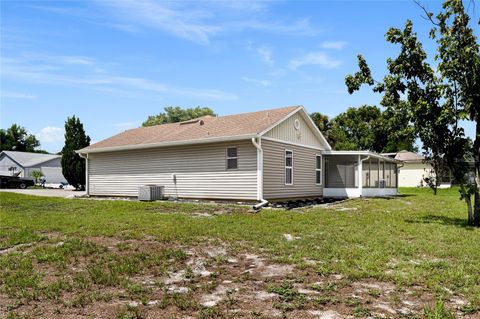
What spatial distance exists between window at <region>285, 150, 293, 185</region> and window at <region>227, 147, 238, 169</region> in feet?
8.52

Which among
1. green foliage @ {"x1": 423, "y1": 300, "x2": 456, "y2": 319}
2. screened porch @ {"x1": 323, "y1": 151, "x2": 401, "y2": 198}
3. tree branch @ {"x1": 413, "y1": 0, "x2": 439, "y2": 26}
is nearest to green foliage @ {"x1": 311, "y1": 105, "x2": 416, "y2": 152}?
screened porch @ {"x1": 323, "y1": 151, "x2": 401, "y2": 198}

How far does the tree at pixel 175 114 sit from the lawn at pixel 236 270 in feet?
166

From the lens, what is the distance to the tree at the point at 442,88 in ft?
31.8

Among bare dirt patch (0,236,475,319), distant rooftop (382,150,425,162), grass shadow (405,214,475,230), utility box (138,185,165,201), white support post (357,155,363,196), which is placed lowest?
bare dirt patch (0,236,475,319)

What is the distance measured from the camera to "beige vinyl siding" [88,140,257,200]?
50.0 ft

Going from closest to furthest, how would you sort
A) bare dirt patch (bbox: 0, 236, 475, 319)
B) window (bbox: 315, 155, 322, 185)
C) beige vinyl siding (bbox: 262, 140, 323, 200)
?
bare dirt patch (bbox: 0, 236, 475, 319) < beige vinyl siding (bbox: 262, 140, 323, 200) < window (bbox: 315, 155, 322, 185)

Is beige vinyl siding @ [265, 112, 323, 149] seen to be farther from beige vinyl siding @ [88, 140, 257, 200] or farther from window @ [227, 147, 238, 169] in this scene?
beige vinyl siding @ [88, 140, 257, 200]

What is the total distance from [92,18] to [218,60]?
197 inches

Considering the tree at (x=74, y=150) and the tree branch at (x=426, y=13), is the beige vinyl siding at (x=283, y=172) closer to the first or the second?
the tree branch at (x=426, y=13)

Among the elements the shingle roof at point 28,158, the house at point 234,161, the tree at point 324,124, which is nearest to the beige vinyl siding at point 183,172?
the house at point 234,161

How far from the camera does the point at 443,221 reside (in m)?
10.7

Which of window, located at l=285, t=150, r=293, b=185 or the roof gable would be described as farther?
window, located at l=285, t=150, r=293, b=185

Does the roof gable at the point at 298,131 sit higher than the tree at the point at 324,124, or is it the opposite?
the tree at the point at 324,124

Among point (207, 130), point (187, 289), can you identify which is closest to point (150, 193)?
point (207, 130)
